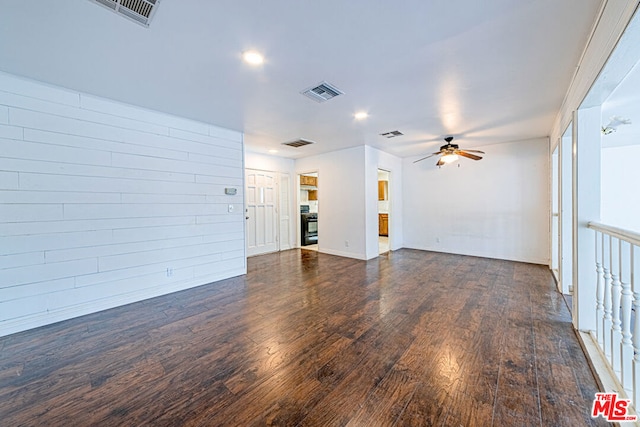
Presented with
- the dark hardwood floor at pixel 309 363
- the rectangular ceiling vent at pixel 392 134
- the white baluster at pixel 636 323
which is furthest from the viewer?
the rectangular ceiling vent at pixel 392 134

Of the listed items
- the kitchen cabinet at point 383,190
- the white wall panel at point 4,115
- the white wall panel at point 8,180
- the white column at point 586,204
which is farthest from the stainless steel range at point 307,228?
the white column at point 586,204

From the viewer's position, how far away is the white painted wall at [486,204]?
16.4 feet

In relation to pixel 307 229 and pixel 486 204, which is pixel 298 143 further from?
pixel 486 204

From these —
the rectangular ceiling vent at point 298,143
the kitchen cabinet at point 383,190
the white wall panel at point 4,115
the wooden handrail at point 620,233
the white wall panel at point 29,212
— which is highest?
the rectangular ceiling vent at point 298,143

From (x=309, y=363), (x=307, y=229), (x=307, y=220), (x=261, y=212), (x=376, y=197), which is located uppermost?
(x=376, y=197)

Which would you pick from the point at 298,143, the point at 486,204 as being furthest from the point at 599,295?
the point at 298,143

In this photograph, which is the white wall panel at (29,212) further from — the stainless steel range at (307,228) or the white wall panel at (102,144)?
the stainless steel range at (307,228)

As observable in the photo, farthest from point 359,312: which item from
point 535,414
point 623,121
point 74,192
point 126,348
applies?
point 623,121

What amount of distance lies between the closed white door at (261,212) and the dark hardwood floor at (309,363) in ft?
9.21

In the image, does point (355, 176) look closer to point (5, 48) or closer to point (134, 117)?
point (134, 117)

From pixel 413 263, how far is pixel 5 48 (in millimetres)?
5953

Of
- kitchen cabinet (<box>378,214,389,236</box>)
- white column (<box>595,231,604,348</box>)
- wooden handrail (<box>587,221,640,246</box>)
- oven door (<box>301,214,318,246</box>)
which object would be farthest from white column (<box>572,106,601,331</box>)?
kitchen cabinet (<box>378,214,389,236</box>)

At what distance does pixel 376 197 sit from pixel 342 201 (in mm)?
777

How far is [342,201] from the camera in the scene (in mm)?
5840
